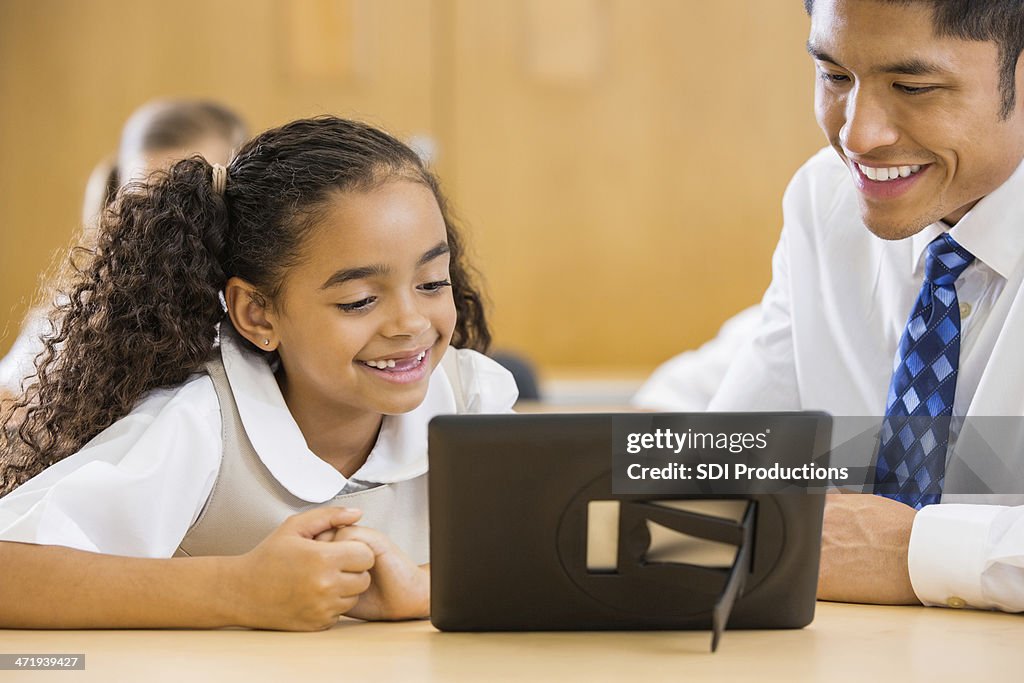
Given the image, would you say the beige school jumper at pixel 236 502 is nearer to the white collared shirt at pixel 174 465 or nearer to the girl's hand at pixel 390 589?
the white collared shirt at pixel 174 465

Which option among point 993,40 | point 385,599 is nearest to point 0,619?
point 385,599

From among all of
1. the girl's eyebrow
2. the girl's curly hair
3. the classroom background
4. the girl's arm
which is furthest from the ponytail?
the classroom background

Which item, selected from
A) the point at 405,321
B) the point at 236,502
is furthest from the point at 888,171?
the point at 236,502

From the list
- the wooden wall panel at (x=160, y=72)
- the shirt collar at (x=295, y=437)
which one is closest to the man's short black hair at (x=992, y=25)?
the shirt collar at (x=295, y=437)

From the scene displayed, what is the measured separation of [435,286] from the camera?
59.8 inches

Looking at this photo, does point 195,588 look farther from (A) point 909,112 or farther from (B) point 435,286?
(A) point 909,112

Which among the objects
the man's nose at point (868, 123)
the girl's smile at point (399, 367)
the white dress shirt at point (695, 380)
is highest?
the man's nose at point (868, 123)

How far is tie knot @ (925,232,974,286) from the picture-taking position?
61.6 inches

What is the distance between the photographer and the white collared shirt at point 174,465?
4.07 feet

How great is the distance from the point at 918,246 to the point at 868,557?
560mm

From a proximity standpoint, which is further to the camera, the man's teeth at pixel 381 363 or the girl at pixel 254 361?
the man's teeth at pixel 381 363

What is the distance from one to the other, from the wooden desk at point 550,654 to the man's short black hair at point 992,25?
0.68 meters

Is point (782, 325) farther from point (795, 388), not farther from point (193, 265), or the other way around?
point (193, 265)

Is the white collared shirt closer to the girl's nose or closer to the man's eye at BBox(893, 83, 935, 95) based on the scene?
the girl's nose
